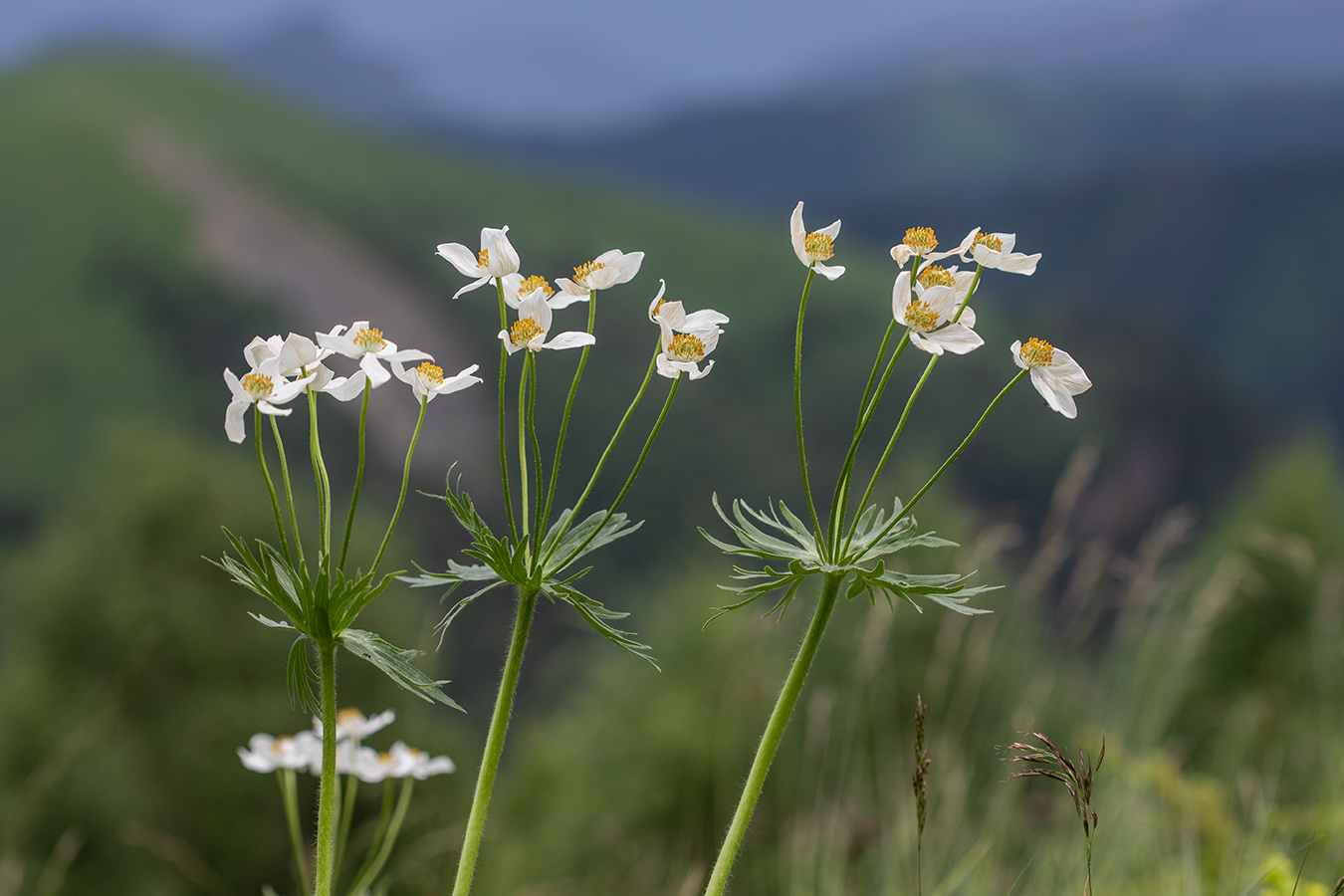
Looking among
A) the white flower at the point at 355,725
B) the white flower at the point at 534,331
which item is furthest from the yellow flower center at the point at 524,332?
the white flower at the point at 355,725

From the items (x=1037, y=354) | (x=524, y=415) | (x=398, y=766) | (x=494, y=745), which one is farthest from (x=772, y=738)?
(x=398, y=766)

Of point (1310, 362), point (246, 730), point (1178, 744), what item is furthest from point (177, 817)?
point (1310, 362)

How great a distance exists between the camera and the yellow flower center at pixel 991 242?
123 centimetres

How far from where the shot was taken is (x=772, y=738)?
1.14m

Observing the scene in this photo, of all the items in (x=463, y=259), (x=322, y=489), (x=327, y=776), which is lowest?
(x=327, y=776)

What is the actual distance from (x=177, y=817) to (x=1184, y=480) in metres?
73.6

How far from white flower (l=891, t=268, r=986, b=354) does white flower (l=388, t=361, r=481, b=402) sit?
1.72ft

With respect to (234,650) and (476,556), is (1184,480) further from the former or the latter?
(476,556)

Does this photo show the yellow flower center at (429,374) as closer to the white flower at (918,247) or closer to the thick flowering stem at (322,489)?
the thick flowering stem at (322,489)

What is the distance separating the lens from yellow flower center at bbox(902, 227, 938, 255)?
127 centimetres

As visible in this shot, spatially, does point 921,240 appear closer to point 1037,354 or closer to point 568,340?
point 1037,354

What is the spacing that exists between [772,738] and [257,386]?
29.3 inches

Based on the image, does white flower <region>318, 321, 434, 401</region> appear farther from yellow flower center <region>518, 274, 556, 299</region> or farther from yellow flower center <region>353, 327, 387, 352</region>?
yellow flower center <region>518, 274, 556, 299</region>

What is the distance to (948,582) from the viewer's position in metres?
1.24
